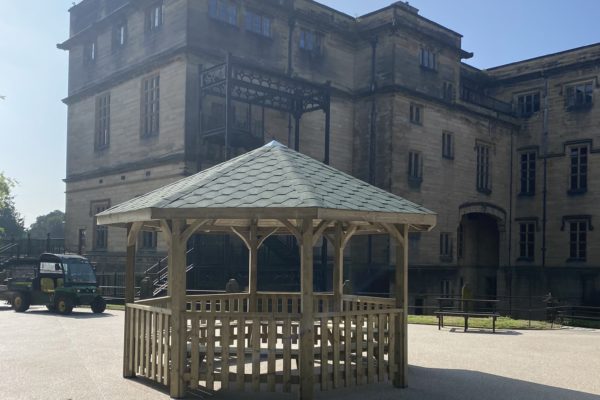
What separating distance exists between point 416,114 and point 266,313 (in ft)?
81.0

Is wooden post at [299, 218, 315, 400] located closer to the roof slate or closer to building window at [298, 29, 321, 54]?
the roof slate

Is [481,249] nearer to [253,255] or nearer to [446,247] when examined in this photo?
[446,247]

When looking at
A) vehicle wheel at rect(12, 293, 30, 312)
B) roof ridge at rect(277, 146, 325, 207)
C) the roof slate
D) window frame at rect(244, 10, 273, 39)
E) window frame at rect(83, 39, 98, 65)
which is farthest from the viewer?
window frame at rect(83, 39, 98, 65)

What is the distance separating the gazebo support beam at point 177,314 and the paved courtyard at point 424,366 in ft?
1.01

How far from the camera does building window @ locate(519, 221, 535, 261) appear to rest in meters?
37.3

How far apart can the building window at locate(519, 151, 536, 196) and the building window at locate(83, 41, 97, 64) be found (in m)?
25.3

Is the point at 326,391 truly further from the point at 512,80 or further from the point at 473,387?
the point at 512,80

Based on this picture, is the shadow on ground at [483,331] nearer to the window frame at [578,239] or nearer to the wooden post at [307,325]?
the wooden post at [307,325]

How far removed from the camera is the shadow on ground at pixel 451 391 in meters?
9.23

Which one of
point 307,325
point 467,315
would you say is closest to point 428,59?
point 467,315

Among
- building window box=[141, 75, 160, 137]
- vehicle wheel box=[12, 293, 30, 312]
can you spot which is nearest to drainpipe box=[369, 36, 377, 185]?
building window box=[141, 75, 160, 137]

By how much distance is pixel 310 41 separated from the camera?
101ft

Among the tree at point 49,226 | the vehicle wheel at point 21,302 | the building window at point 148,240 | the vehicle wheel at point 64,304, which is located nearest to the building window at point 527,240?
the building window at point 148,240

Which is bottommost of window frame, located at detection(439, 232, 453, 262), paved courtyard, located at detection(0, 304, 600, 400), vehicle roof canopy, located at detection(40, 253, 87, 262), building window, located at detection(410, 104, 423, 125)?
paved courtyard, located at detection(0, 304, 600, 400)
